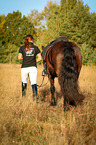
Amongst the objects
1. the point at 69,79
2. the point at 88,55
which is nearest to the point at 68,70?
the point at 69,79

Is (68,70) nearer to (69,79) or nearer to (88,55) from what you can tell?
(69,79)

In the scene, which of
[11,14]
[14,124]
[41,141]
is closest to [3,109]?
[14,124]

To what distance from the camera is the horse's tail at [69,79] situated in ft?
9.22

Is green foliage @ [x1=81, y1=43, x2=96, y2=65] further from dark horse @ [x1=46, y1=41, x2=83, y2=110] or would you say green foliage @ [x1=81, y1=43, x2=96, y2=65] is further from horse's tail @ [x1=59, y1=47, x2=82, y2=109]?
horse's tail @ [x1=59, y1=47, x2=82, y2=109]

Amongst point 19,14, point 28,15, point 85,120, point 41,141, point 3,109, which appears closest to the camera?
point 41,141

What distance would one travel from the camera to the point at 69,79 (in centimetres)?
287

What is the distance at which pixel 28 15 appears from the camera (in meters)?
37.1

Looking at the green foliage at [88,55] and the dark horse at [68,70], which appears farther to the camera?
the green foliage at [88,55]

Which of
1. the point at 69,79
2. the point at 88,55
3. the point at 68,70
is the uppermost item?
the point at 88,55

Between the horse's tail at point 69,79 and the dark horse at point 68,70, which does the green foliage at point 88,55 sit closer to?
the dark horse at point 68,70

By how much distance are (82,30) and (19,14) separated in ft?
101

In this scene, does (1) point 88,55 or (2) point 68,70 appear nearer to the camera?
(2) point 68,70

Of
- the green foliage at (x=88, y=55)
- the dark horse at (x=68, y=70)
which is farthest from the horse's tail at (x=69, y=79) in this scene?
the green foliage at (x=88, y=55)

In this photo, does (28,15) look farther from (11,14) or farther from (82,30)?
(82,30)
